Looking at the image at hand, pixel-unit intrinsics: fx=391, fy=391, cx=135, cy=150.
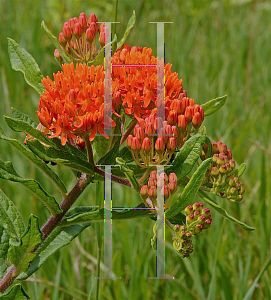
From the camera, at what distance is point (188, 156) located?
47.0 inches

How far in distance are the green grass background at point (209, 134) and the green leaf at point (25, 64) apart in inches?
41.3

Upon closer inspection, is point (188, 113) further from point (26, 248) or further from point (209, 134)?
point (209, 134)

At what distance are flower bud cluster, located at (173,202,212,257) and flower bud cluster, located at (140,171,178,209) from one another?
0.08 metres

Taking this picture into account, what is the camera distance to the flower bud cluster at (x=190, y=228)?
1116 mm

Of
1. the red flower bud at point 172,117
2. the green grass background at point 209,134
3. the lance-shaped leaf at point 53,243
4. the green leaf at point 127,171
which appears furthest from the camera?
the green grass background at point 209,134

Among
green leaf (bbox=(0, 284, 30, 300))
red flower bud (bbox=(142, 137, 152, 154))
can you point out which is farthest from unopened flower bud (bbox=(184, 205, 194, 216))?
green leaf (bbox=(0, 284, 30, 300))

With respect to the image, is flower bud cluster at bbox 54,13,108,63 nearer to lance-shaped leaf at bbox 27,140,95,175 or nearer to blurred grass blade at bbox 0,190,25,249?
lance-shaped leaf at bbox 27,140,95,175

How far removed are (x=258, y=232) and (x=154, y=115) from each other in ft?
6.23

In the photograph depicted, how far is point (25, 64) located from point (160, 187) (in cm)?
72

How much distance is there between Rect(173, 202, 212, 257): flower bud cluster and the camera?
3.66 feet

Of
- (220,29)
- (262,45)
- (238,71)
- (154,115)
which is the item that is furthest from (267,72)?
(154,115)

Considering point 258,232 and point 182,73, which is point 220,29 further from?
point 258,232

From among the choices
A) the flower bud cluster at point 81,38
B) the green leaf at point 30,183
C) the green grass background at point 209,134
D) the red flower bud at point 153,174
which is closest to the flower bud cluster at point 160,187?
the red flower bud at point 153,174

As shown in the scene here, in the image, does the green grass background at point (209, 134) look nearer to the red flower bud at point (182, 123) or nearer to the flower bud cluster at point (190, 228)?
the flower bud cluster at point (190, 228)
